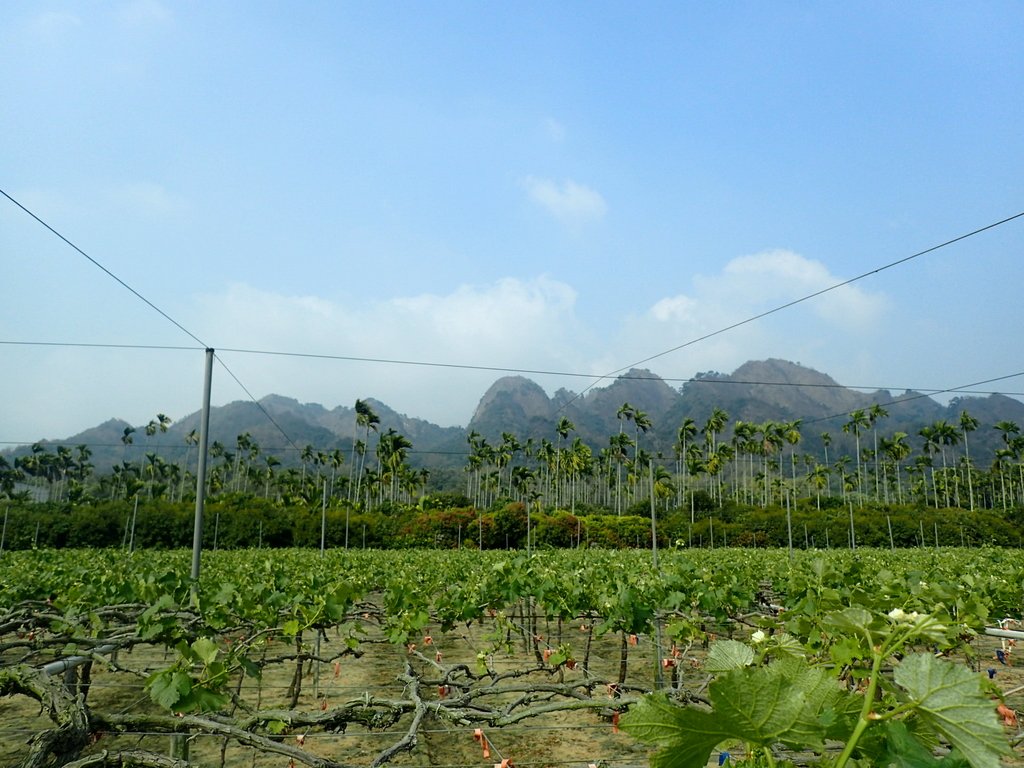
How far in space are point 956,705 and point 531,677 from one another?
11226 mm

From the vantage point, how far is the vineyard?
0.80 meters

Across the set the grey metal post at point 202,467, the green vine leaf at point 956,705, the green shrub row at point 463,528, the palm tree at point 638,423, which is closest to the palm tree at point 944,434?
the green shrub row at point 463,528

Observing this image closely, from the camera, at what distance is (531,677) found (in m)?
11.0

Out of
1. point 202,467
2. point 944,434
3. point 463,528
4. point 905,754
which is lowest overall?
point 463,528

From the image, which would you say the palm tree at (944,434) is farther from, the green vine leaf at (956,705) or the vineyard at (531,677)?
the green vine leaf at (956,705)

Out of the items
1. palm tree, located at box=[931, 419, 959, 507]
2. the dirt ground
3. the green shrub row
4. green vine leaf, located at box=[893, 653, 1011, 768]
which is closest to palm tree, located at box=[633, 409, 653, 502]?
the green shrub row

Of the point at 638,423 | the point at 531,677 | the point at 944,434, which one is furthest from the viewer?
the point at 944,434

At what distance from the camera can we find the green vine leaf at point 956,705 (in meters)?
0.75

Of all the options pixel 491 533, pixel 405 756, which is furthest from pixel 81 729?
pixel 491 533

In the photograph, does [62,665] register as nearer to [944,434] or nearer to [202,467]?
[202,467]

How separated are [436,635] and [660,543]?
4077 centimetres

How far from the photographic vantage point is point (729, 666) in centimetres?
107

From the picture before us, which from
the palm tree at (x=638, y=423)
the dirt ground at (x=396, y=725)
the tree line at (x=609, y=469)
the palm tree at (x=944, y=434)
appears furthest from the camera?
the palm tree at (x=944, y=434)

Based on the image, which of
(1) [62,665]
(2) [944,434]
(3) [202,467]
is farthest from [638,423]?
(2) [944,434]
